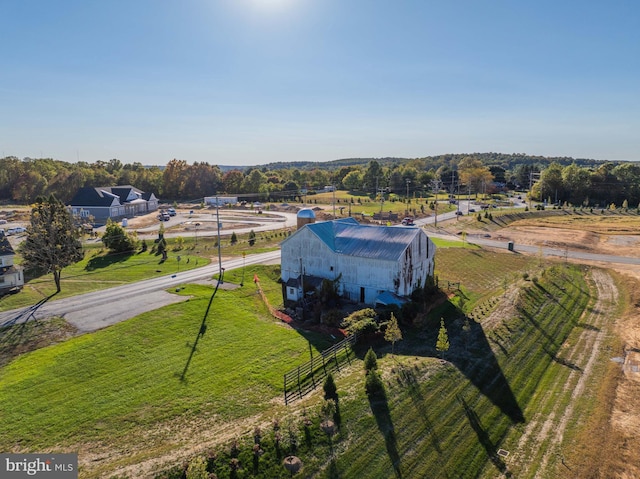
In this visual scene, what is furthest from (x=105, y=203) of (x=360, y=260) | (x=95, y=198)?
(x=360, y=260)

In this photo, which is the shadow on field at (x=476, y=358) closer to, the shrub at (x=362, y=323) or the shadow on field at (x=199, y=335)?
the shrub at (x=362, y=323)

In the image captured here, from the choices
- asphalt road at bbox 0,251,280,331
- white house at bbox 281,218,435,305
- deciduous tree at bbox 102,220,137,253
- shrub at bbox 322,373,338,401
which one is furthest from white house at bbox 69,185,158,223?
shrub at bbox 322,373,338,401

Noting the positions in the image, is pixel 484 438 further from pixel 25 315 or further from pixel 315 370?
Result: pixel 25 315

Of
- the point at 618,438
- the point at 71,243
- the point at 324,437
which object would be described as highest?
the point at 71,243

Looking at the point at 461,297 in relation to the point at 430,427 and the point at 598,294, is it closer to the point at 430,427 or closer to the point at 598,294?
the point at 598,294

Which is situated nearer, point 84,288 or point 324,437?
point 324,437

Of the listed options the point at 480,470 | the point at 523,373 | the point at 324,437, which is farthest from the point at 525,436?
the point at 324,437

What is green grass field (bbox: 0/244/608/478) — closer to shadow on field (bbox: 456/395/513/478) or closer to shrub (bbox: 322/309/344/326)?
shadow on field (bbox: 456/395/513/478)
